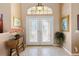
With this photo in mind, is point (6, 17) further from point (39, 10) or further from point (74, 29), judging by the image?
point (74, 29)

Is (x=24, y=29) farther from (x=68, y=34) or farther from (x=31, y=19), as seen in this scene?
(x=68, y=34)

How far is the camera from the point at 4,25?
1.87 meters

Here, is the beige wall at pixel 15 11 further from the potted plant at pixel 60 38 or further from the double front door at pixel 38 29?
the potted plant at pixel 60 38

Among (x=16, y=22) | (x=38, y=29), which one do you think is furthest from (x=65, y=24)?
(x=16, y=22)

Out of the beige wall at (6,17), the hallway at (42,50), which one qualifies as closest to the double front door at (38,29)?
the hallway at (42,50)

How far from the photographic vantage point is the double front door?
2033mm

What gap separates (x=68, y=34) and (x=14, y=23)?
898 millimetres

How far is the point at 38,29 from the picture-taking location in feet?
6.74

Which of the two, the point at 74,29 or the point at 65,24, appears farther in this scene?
the point at 65,24

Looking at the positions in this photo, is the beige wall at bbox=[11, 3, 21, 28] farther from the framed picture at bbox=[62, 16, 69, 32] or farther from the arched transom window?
the framed picture at bbox=[62, 16, 69, 32]

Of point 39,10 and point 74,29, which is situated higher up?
point 39,10

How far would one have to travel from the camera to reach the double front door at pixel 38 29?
2033 mm

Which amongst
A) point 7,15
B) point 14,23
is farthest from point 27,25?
point 7,15

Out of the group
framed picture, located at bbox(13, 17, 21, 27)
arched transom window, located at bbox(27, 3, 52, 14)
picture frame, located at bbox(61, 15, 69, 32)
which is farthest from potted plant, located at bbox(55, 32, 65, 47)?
framed picture, located at bbox(13, 17, 21, 27)
